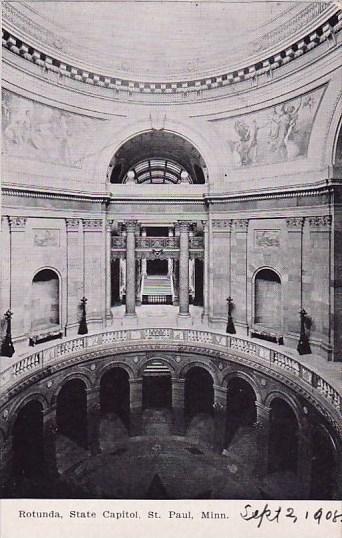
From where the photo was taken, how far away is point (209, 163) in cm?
1176

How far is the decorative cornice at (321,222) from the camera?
355 inches

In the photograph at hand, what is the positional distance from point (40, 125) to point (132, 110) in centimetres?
247

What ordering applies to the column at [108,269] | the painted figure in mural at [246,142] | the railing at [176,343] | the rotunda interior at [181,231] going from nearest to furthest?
1. the rotunda interior at [181,231]
2. the railing at [176,343]
3. the painted figure in mural at [246,142]
4. the column at [108,269]

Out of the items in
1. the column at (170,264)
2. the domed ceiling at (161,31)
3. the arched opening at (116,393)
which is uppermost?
the domed ceiling at (161,31)

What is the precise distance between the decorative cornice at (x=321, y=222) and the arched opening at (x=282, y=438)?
417 cm

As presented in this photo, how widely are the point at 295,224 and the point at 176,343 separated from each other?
451 centimetres

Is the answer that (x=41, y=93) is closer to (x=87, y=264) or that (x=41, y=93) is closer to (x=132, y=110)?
(x=132, y=110)

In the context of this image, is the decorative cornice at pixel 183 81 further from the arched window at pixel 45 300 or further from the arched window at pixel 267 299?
the arched window at pixel 45 300

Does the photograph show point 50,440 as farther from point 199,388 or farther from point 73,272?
point 73,272

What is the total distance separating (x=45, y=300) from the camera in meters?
10.6

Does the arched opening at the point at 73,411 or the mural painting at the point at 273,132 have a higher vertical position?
the mural painting at the point at 273,132

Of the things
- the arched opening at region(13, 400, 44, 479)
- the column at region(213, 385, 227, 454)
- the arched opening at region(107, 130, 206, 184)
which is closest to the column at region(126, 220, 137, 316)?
the arched opening at region(107, 130, 206, 184)

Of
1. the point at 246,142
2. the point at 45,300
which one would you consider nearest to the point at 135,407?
the point at 45,300

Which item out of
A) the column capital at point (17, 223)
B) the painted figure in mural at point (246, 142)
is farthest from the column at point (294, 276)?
the column capital at point (17, 223)
